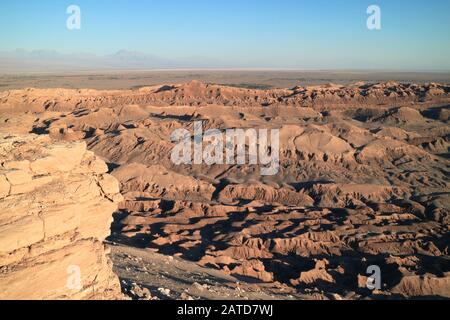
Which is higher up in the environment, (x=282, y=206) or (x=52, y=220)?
(x=52, y=220)

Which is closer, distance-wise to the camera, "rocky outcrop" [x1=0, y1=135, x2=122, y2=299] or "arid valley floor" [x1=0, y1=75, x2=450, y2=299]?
"rocky outcrop" [x1=0, y1=135, x2=122, y2=299]

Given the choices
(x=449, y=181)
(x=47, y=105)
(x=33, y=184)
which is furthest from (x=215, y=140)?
(x=47, y=105)

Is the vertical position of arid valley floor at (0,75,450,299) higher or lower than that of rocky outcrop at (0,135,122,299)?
lower

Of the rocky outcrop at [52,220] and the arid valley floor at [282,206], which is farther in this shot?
the arid valley floor at [282,206]

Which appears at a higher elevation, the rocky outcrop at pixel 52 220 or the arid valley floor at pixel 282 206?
the rocky outcrop at pixel 52 220

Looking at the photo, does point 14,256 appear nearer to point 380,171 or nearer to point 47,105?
point 380,171
